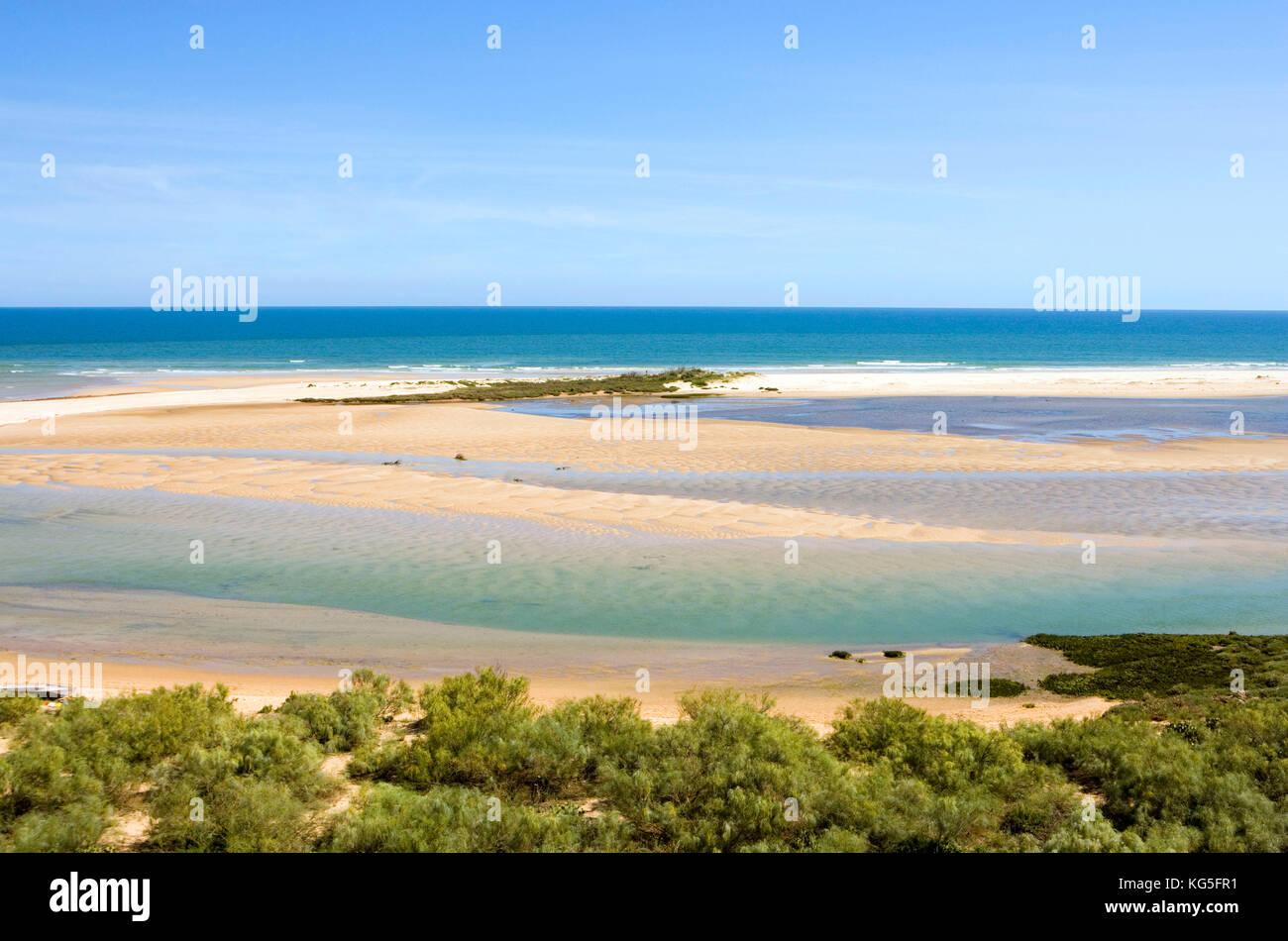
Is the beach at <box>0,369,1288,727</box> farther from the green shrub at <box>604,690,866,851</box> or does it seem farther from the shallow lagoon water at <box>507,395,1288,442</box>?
the shallow lagoon water at <box>507,395,1288,442</box>

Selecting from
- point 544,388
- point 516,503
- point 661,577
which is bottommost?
point 661,577

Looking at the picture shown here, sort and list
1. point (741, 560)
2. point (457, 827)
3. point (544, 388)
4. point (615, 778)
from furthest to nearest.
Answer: point (544, 388), point (741, 560), point (615, 778), point (457, 827)

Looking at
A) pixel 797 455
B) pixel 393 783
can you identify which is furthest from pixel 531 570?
pixel 797 455

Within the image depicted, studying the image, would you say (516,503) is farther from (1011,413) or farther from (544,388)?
(544,388)

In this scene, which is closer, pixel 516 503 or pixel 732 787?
pixel 732 787

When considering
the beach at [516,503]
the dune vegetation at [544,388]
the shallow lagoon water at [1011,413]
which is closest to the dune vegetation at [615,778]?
the beach at [516,503]

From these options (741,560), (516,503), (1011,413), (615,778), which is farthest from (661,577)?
(1011,413)

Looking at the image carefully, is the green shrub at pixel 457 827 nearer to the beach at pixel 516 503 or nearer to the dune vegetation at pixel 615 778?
the dune vegetation at pixel 615 778
